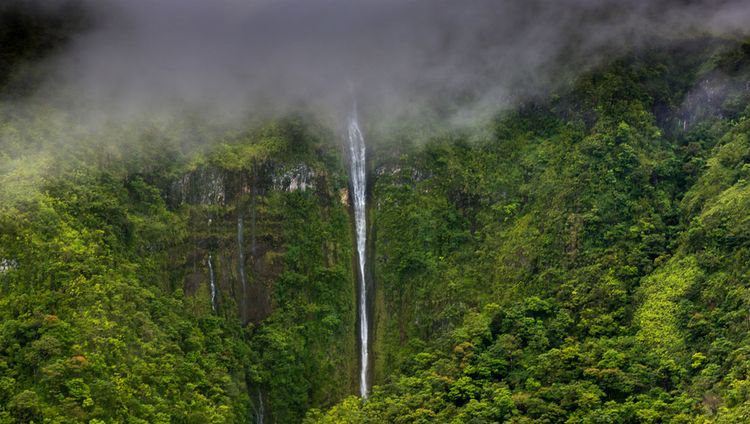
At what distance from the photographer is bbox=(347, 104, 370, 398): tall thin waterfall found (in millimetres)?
69812

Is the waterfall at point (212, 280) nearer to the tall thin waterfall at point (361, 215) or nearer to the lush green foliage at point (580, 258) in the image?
the tall thin waterfall at point (361, 215)

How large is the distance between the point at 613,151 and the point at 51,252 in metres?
38.3

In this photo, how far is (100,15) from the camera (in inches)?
3120

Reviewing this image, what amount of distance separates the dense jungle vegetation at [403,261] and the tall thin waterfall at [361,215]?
69 cm

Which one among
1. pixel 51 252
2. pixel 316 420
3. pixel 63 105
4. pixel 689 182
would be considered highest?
pixel 63 105

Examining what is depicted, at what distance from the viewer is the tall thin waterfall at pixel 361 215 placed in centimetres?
6981

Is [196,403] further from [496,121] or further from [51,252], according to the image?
[496,121]

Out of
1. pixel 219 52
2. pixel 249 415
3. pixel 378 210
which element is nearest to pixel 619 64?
pixel 378 210

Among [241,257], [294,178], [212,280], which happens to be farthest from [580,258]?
[212,280]

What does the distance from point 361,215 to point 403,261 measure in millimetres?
5257

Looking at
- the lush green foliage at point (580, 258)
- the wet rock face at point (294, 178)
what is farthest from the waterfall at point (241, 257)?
the lush green foliage at point (580, 258)

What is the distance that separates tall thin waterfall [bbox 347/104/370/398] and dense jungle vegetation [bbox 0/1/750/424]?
69cm

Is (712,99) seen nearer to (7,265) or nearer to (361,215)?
(361,215)

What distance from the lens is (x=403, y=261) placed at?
7119cm
